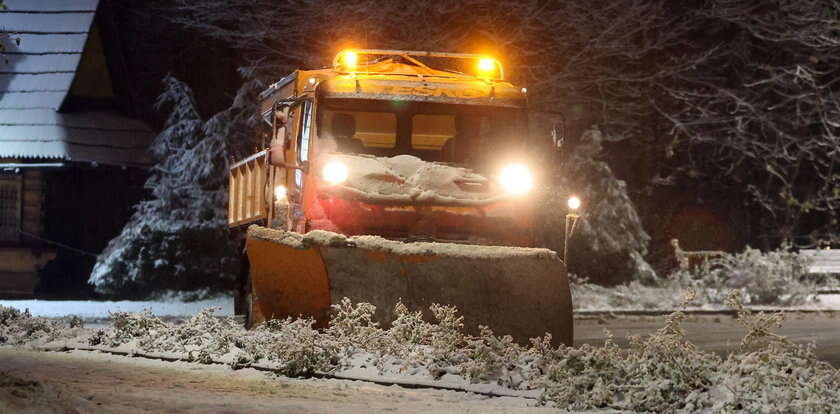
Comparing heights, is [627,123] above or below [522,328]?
above

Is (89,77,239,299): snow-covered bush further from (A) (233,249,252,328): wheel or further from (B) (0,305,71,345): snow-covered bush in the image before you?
(B) (0,305,71,345): snow-covered bush

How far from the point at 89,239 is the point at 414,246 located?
19.8 meters

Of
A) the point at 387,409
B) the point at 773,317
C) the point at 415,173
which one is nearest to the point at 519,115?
the point at 415,173

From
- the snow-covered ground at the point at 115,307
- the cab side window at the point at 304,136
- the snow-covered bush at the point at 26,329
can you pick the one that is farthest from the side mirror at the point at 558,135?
the snow-covered ground at the point at 115,307

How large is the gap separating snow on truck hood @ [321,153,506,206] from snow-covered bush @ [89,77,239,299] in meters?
12.3

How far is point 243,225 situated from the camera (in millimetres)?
16172

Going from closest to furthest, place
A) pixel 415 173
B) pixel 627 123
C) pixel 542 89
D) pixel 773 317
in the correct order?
pixel 773 317 → pixel 415 173 → pixel 542 89 → pixel 627 123

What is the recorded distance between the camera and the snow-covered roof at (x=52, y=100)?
27.2 metres

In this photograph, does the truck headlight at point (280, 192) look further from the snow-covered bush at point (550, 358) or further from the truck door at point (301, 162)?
the snow-covered bush at point (550, 358)

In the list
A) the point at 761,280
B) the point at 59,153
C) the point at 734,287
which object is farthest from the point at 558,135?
the point at 59,153

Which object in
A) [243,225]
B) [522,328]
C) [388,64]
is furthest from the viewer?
[243,225]

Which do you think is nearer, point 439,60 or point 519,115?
point 519,115

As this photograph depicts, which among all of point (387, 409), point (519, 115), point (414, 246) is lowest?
point (387, 409)

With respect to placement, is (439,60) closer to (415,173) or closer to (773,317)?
(415,173)
